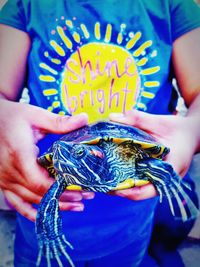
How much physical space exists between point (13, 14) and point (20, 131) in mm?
139

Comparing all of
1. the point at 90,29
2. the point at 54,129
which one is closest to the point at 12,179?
the point at 54,129

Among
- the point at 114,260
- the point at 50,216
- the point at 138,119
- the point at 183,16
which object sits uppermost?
the point at 183,16

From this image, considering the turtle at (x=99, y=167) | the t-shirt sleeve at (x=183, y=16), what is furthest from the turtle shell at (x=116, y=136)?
the t-shirt sleeve at (x=183, y=16)

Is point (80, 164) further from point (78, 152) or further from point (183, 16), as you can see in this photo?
point (183, 16)

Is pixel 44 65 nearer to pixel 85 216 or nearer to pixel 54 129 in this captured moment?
pixel 54 129

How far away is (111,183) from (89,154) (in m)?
0.04

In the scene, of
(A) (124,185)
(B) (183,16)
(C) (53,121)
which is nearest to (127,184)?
(A) (124,185)

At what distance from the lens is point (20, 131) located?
1.30ft

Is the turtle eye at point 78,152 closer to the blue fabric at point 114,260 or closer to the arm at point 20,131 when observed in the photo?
the arm at point 20,131

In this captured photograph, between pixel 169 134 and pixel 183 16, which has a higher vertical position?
pixel 183 16

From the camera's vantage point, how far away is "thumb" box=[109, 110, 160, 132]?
368 mm

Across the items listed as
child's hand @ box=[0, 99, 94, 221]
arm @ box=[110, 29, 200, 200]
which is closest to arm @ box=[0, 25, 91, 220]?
child's hand @ box=[0, 99, 94, 221]

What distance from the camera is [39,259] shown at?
18.4 inches

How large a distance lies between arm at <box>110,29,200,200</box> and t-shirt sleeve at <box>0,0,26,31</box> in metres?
0.18
